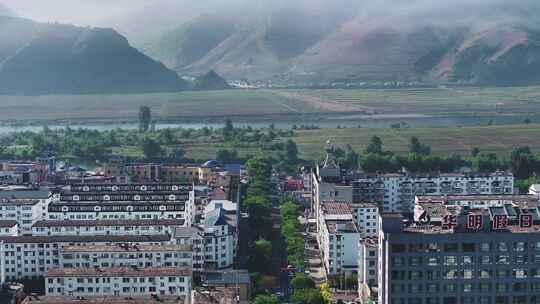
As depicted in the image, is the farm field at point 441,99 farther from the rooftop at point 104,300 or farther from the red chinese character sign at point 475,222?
the red chinese character sign at point 475,222

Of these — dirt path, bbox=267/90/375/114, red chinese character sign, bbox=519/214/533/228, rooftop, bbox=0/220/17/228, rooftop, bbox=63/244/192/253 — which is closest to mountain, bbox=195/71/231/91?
dirt path, bbox=267/90/375/114

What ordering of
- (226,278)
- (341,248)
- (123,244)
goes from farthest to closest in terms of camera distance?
(341,248) → (123,244) → (226,278)

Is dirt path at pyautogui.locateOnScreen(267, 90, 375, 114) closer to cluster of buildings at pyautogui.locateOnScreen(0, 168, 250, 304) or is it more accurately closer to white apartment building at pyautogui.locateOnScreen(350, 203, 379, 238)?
cluster of buildings at pyautogui.locateOnScreen(0, 168, 250, 304)

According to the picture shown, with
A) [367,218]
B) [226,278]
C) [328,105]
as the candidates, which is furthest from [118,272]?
[328,105]

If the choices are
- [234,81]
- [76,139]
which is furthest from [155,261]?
[234,81]

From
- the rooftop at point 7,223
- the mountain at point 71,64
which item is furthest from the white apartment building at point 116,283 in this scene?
the mountain at point 71,64

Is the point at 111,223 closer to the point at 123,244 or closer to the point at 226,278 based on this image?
the point at 123,244
